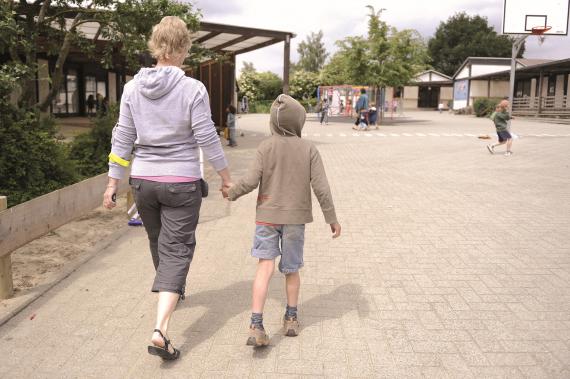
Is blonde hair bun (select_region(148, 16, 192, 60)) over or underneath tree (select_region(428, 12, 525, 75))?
underneath

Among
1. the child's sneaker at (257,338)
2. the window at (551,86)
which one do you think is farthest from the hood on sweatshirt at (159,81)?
the window at (551,86)

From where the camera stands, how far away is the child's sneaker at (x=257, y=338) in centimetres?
331

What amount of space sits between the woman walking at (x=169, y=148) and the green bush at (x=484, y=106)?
43476mm

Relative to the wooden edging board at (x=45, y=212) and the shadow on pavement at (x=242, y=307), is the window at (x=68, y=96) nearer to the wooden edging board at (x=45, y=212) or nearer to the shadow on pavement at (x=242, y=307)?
the wooden edging board at (x=45, y=212)

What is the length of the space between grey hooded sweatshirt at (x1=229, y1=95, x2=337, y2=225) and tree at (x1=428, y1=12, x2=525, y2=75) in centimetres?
7898

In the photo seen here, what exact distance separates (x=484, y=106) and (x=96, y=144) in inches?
1615

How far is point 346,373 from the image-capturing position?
307cm

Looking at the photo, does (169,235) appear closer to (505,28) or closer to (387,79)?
(505,28)

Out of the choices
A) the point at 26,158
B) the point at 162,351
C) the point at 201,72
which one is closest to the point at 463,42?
the point at 201,72

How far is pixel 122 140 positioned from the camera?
10.9 feet

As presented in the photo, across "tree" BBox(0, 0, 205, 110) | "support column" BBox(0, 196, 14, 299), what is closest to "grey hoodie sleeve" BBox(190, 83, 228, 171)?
"support column" BBox(0, 196, 14, 299)

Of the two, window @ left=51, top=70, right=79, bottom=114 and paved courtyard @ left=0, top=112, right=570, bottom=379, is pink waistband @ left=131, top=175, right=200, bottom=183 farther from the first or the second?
window @ left=51, top=70, right=79, bottom=114

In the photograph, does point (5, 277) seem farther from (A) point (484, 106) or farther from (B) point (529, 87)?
(B) point (529, 87)

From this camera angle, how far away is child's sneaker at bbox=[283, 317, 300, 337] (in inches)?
140
